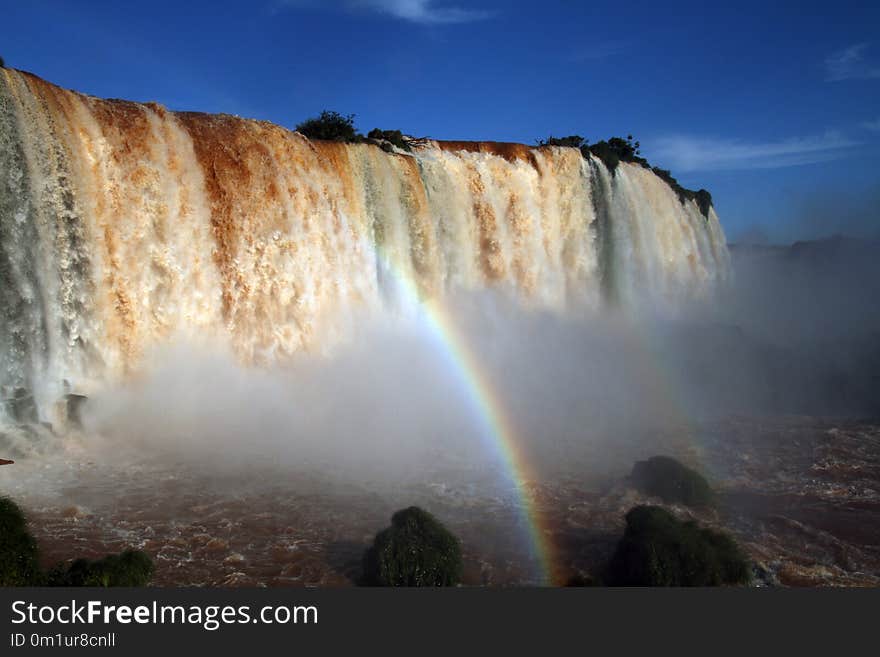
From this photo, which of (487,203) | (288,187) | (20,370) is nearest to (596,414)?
(487,203)

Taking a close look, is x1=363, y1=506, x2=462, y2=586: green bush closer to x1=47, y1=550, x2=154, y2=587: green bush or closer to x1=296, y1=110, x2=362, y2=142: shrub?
x1=47, y1=550, x2=154, y2=587: green bush

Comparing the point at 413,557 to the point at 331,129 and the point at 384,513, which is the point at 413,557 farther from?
the point at 331,129

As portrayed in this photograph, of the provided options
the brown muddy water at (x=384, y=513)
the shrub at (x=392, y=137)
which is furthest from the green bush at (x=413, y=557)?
the shrub at (x=392, y=137)

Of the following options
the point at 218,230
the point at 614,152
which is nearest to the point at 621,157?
the point at 614,152

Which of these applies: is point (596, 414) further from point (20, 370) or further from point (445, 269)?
point (20, 370)

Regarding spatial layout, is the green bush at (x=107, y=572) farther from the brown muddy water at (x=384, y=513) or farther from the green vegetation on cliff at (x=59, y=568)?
the brown muddy water at (x=384, y=513)
